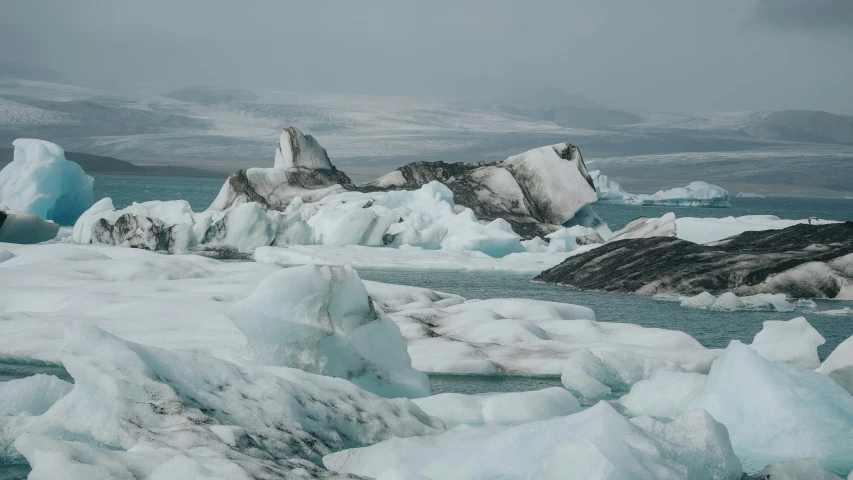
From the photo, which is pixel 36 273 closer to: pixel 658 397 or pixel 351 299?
pixel 351 299

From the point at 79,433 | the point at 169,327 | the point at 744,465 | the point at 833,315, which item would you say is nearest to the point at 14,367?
the point at 169,327

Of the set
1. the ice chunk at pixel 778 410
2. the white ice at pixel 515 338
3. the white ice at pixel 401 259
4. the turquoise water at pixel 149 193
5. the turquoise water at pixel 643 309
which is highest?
the ice chunk at pixel 778 410

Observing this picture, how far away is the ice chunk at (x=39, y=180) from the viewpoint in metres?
35.1

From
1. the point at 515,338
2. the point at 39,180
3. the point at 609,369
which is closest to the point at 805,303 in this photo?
the point at 515,338

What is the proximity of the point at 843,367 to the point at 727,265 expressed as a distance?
12.7 meters

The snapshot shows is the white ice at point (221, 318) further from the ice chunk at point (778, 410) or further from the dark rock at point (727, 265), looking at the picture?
the dark rock at point (727, 265)

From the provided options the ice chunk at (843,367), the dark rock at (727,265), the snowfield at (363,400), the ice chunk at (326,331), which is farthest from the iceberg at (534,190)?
the ice chunk at (326,331)

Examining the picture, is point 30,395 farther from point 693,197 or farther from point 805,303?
point 693,197

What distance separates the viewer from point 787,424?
8.77 m

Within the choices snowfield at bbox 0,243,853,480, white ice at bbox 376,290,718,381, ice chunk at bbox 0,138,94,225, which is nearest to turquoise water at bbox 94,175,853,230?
ice chunk at bbox 0,138,94,225

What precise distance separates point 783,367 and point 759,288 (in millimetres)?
13138

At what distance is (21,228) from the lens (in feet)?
99.0

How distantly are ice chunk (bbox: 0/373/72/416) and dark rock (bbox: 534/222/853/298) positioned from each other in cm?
1690

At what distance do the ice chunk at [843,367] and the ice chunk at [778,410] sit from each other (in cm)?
134
